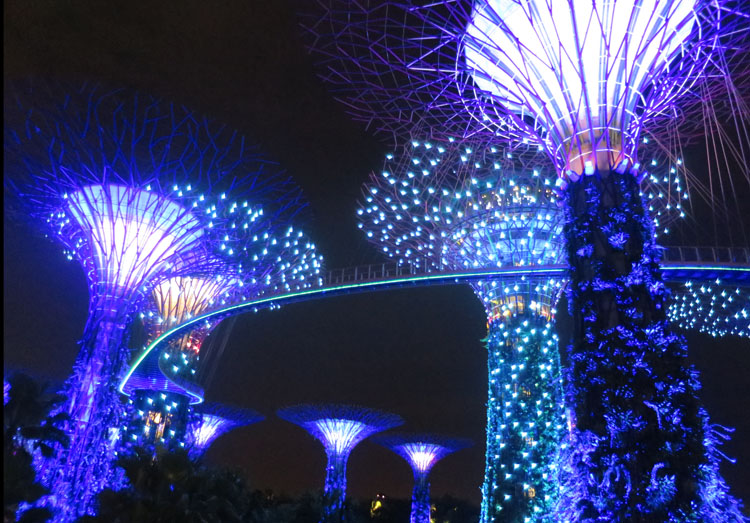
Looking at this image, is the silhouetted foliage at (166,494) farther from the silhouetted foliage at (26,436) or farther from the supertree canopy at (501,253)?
the supertree canopy at (501,253)

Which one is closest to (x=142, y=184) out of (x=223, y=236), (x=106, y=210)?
(x=106, y=210)

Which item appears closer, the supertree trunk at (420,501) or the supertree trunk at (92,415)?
the supertree trunk at (92,415)

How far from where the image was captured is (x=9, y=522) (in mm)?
12195

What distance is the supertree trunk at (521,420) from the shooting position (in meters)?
19.7

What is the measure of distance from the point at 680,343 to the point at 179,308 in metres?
28.0

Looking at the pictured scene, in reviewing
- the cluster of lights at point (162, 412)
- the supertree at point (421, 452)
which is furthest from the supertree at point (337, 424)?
the supertree at point (421, 452)

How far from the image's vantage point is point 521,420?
67.2 feet

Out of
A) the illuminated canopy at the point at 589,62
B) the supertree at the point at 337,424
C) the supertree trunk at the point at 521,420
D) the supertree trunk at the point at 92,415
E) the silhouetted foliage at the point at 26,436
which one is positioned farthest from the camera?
the supertree at the point at 337,424

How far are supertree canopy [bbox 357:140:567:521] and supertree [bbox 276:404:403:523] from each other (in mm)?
16346

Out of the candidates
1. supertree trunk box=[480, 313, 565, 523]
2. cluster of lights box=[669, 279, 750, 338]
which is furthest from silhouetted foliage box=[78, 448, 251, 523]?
cluster of lights box=[669, 279, 750, 338]

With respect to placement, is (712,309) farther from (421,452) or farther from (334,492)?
(421,452)

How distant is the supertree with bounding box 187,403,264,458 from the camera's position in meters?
38.7

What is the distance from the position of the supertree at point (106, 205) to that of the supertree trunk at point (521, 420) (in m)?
10.7

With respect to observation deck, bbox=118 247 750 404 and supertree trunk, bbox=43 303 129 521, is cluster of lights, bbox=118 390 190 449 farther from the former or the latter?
supertree trunk, bbox=43 303 129 521
